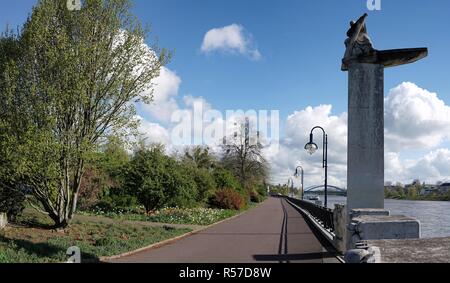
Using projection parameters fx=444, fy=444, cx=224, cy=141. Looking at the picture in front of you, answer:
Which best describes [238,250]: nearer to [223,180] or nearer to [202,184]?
[202,184]

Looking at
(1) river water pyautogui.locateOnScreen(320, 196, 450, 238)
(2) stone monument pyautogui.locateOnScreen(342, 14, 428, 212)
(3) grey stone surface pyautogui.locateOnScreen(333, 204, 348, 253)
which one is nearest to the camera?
(2) stone monument pyautogui.locateOnScreen(342, 14, 428, 212)

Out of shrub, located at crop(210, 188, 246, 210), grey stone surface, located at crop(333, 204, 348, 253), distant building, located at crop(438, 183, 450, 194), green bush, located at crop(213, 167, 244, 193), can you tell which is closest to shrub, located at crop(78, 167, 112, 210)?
shrub, located at crop(210, 188, 246, 210)

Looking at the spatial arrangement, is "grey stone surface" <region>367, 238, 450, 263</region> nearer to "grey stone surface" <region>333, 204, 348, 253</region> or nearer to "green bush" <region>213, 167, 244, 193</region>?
"grey stone surface" <region>333, 204, 348, 253</region>

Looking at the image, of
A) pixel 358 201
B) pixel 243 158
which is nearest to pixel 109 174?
pixel 358 201

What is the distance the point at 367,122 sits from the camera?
983 cm

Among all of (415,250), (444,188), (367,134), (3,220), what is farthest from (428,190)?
(415,250)

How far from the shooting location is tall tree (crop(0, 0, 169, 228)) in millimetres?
13570

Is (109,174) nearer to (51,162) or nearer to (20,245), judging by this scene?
(51,162)

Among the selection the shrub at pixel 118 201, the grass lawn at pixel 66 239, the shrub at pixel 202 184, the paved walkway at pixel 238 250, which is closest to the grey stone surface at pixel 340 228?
the paved walkway at pixel 238 250

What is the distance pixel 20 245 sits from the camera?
11.5m

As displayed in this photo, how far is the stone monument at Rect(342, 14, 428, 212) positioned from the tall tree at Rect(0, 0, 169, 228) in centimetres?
816

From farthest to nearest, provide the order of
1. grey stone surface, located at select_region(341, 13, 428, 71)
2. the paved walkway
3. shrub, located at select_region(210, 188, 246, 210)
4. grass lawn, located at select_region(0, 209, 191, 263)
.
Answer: shrub, located at select_region(210, 188, 246, 210) < the paved walkway < grass lawn, located at select_region(0, 209, 191, 263) < grey stone surface, located at select_region(341, 13, 428, 71)

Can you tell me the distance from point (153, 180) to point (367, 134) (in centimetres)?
1868
